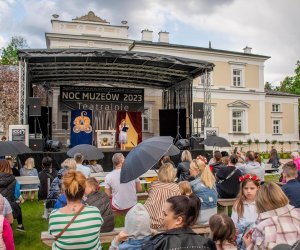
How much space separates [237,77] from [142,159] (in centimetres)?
2817

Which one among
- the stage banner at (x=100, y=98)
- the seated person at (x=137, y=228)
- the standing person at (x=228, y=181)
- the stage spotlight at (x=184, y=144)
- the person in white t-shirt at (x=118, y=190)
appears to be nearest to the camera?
the seated person at (x=137, y=228)

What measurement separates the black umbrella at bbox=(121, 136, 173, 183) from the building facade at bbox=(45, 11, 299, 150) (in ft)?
65.2

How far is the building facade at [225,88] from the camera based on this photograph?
2555cm

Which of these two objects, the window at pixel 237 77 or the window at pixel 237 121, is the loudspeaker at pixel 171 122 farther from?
the window at pixel 237 77

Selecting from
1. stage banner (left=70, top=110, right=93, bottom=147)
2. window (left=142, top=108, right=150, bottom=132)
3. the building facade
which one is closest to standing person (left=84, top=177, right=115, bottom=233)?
stage banner (left=70, top=110, right=93, bottom=147)

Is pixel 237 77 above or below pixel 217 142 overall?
above

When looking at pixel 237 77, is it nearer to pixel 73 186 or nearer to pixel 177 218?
pixel 73 186

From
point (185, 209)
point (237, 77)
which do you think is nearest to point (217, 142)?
point (185, 209)

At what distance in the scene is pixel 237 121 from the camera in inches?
1230

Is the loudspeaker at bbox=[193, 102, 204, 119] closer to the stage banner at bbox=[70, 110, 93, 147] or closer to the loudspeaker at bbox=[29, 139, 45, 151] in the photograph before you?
the loudspeaker at bbox=[29, 139, 45, 151]

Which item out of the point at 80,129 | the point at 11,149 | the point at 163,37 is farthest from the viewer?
the point at 163,37

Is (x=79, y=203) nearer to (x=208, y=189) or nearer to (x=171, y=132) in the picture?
(x=208, y=189)

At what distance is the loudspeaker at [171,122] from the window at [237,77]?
501 inches

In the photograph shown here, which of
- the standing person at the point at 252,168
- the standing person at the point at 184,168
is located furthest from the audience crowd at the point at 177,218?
the standing person at the point at 252,168
